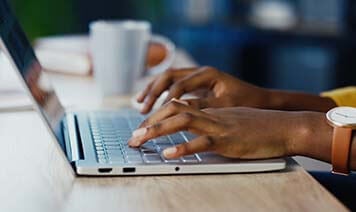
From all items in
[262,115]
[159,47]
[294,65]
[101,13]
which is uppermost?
[262,115]

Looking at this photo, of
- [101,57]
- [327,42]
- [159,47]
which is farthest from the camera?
[327,42]

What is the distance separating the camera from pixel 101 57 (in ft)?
4.87

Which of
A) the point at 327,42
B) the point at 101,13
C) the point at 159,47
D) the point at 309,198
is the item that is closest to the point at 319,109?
the point at 309,198

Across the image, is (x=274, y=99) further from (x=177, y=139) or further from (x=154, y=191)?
(x=154, y=191)

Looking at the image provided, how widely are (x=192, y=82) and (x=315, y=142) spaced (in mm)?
336

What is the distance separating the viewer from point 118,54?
4.85 ft

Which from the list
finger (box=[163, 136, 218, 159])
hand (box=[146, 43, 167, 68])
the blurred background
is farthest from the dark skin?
the blurred background

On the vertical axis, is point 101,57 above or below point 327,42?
above

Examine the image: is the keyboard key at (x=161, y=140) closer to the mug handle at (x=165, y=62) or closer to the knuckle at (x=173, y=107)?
the knuckle at (x=173, y=107)

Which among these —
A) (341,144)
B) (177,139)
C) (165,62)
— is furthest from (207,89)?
(165,62)

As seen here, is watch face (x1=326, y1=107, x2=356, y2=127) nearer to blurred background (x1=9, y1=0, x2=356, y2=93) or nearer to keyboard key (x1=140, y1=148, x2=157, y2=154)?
keyboard key (x1=140, y1=148, x2=157, y2=154)

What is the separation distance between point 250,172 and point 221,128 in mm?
66

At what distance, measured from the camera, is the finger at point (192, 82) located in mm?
1226

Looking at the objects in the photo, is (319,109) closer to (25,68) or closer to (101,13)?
(25,68)
